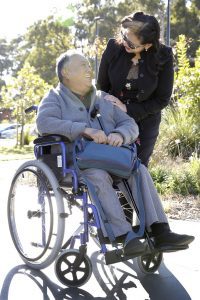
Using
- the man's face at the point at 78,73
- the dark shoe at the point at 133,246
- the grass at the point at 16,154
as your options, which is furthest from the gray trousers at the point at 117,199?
the grass at the point at 16,154

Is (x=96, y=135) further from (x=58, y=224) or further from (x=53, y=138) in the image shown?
(x=58, y=224)

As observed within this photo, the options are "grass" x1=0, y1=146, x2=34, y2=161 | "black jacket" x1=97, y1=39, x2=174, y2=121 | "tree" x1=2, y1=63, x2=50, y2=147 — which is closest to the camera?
"black jacket" x1=97, y1=39, x2=174, y2=121

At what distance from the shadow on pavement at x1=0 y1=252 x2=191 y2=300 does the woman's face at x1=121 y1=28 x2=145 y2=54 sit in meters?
1.54

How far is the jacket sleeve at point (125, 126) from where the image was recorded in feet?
12.1

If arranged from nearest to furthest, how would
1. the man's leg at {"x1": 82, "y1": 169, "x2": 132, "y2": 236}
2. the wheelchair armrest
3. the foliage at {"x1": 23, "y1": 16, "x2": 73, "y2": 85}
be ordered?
the man's leg at {"x1": 82, "y1": 169, "x2": 132, "y2": 236}, the wheelchair armrest, the foliage at {"x1": 23, "y1": 16, "x2": 73, "y2": 85}

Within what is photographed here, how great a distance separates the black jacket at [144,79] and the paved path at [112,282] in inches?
42.7

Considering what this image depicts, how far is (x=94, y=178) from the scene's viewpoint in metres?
3.42

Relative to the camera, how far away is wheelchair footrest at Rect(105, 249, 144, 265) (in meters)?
3.26

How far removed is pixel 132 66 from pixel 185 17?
33608 millimetres

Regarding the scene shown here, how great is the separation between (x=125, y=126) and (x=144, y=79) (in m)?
0.49

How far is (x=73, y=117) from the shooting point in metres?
3.77

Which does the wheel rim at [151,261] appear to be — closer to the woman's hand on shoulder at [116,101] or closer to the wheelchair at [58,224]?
the wheelchair at [58,224]

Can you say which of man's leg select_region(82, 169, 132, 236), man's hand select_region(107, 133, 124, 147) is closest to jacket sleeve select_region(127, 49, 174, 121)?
man's hand select_region(107, 133, 124, 147)

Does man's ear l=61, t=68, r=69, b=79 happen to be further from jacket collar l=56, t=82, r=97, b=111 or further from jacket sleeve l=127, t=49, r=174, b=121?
jacket sleeve l=127, t=49, r=174, b=121
